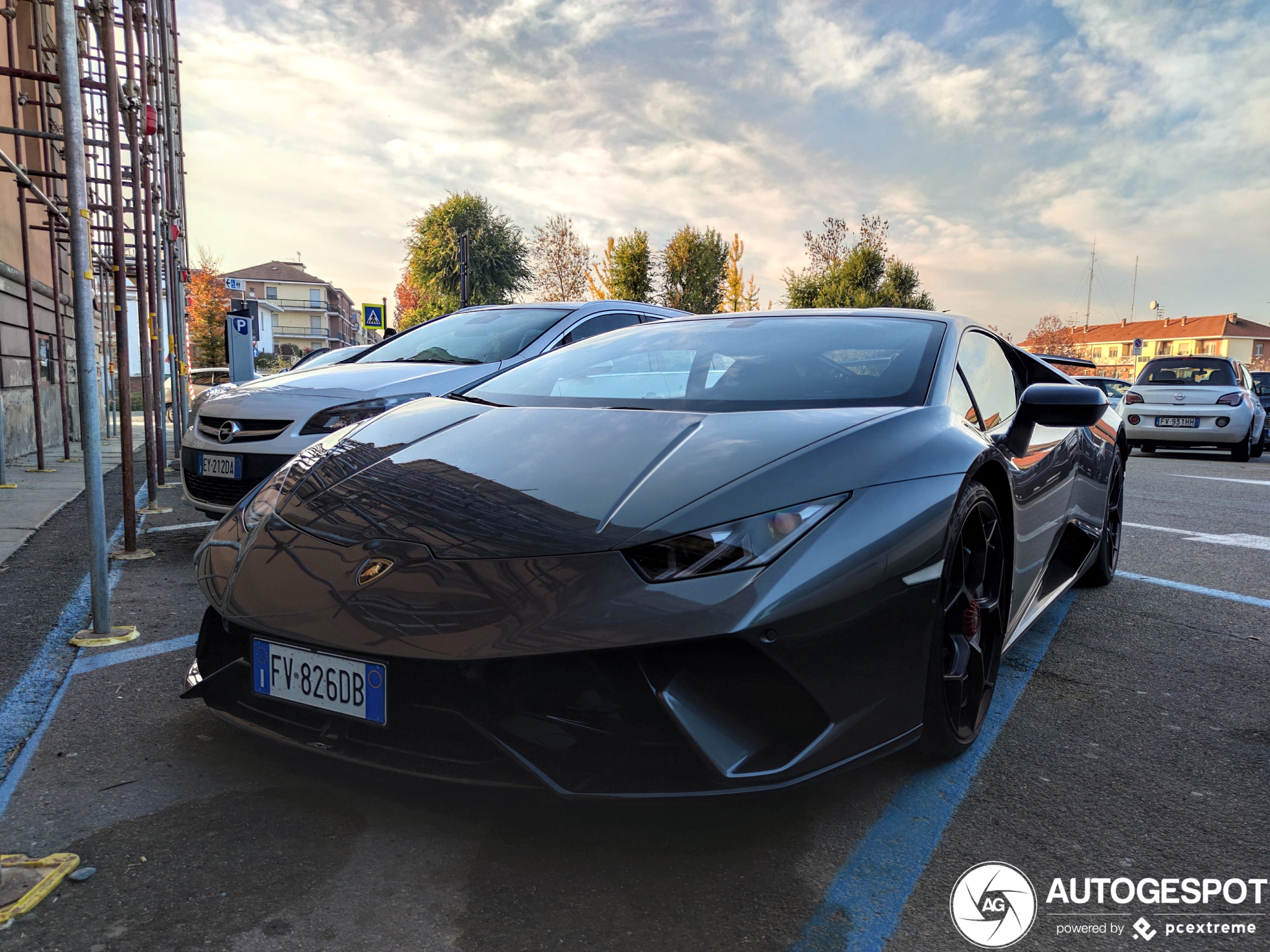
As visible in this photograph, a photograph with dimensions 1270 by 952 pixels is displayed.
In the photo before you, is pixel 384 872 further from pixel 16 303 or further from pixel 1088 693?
pixel 16 303

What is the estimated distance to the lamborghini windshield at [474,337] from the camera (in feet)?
18.1

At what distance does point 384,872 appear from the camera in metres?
1.78

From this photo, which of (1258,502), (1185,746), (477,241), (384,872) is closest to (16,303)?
(384,872)

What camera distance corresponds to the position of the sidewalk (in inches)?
214

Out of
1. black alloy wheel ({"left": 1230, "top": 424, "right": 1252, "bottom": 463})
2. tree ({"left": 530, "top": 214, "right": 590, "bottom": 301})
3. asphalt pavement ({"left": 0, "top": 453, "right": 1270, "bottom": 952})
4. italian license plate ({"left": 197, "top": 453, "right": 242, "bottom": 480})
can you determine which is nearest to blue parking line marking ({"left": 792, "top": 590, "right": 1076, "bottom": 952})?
asphalt pavement ({"left": 0, "top": 453, "right": 1270, "bottom": 952})

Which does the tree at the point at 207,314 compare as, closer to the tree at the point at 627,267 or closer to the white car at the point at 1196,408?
the tree at the point at 627,267

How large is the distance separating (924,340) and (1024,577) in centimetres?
81

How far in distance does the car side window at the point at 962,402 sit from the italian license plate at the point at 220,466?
340cm

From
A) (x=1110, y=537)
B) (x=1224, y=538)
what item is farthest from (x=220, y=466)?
(x=1224, y=538)

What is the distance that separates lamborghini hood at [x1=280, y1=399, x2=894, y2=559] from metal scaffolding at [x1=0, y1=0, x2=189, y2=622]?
4.67ft

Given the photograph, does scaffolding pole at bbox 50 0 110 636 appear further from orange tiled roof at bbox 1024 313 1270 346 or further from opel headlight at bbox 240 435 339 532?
orange tiled roof at bbox 1024 313 1270 346

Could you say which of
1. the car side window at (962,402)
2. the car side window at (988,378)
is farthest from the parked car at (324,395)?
the car side window at (962,402)

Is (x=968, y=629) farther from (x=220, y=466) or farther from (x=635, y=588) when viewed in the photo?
(x=220, y=466)

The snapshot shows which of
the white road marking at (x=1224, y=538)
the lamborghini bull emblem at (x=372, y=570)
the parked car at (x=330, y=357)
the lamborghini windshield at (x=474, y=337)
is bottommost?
the white road marking at (x=1224, y=538)
